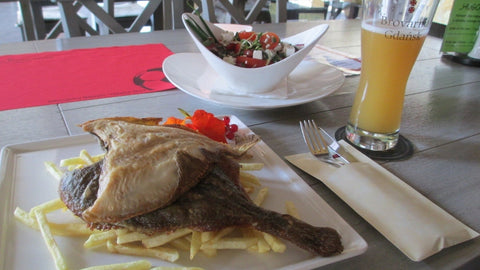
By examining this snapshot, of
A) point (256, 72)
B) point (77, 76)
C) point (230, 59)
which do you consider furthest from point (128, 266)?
point (77, 76)

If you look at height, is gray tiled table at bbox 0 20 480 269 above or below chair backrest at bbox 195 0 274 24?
below

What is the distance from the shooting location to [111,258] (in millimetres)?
645

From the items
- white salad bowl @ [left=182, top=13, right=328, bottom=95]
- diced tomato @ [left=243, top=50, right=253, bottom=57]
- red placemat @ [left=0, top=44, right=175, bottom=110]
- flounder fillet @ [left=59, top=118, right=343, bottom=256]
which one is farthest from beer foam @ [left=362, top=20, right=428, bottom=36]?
red placemat @ [left=0, top=44, right=175, bottom=110]

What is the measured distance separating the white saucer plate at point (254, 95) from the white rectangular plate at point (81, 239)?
27cm

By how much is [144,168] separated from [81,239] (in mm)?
184

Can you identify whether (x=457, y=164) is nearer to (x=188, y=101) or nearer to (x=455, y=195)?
(x=455, y=195)

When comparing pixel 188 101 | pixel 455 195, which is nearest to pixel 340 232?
pixel 455 195

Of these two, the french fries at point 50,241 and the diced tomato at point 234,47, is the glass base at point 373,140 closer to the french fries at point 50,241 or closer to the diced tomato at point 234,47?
the diced tomato at point 234,47

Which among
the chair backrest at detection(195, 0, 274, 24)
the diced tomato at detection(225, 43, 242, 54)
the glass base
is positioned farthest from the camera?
the chair backrest at detection(195, 0, 274, 24)

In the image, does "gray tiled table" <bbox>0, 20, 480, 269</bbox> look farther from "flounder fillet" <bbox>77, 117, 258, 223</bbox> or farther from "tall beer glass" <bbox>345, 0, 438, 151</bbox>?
"flounder fillet" <bbox>77, 117, 258, 223</bbox>

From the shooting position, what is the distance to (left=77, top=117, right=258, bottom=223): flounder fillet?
2.07 feet

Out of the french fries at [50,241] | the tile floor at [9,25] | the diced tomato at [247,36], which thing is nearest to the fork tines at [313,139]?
the diced tomato at [247,36]

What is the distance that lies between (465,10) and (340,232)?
1.65 metres

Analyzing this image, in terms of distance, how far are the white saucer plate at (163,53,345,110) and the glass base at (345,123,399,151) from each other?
0.73 ft
